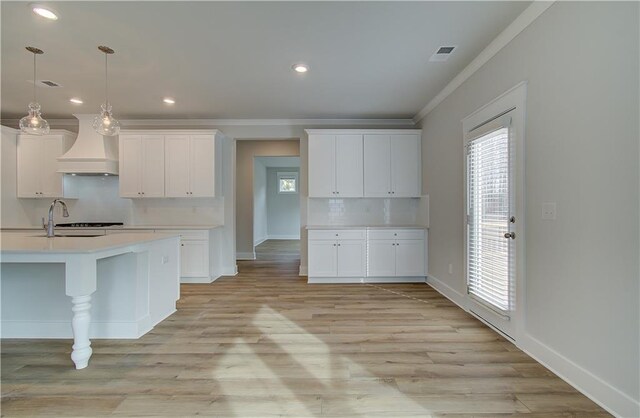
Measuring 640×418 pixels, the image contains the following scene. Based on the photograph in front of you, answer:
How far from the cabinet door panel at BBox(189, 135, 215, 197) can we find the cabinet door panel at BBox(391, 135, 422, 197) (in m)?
2.93

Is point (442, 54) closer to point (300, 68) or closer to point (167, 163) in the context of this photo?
point (300, 68)

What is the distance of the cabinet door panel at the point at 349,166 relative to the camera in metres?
4.93

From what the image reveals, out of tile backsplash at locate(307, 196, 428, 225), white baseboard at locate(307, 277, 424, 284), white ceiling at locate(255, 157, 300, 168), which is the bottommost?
white baseboard at locate(307, 277, 424, 284)

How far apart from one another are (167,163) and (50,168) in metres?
1.94

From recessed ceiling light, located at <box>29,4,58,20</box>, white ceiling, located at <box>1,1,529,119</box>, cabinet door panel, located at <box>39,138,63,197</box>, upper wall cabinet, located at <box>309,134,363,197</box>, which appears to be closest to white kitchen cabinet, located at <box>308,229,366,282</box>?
upper wall cabinet, located at <box>309,134,363,197</box>

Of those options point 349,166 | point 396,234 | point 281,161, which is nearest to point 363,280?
point 396,234

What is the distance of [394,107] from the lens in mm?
4609

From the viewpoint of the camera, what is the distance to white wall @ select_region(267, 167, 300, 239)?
36.7ft

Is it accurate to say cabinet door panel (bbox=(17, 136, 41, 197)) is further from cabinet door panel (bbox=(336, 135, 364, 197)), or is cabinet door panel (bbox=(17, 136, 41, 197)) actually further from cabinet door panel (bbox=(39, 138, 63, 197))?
cabinet door panel (bbox=(336, 135, 364, 197))

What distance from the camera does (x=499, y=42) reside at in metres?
2.69

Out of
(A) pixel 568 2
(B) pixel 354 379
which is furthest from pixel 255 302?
(A) pixel 568 2

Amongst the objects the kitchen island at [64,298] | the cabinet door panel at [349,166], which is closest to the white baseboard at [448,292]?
the cabinet door panel at [349,166]

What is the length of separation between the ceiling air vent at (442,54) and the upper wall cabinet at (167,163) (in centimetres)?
341

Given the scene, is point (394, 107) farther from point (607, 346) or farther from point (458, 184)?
point (607, 346)
